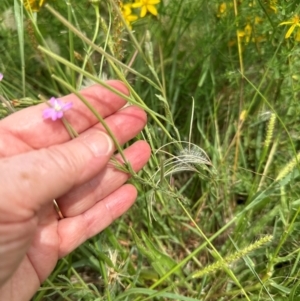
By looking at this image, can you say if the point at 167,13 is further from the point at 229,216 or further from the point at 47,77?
the point at 229,216

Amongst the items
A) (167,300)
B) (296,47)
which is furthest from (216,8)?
(167,300)

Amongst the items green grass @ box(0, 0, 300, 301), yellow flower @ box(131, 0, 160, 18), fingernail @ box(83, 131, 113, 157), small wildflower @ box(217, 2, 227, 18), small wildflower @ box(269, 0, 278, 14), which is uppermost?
yellow flower @ box(131, 0, 160, 18)

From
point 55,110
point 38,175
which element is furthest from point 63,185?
point 55,110

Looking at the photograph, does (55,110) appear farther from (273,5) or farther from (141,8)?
(273,5)

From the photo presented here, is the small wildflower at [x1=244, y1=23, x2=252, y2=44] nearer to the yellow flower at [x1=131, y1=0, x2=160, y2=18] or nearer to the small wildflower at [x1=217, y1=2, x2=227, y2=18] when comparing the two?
the small wildflower at [x1=217, y1=2, x2=227, y2=18]

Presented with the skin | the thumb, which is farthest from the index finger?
the thumb
